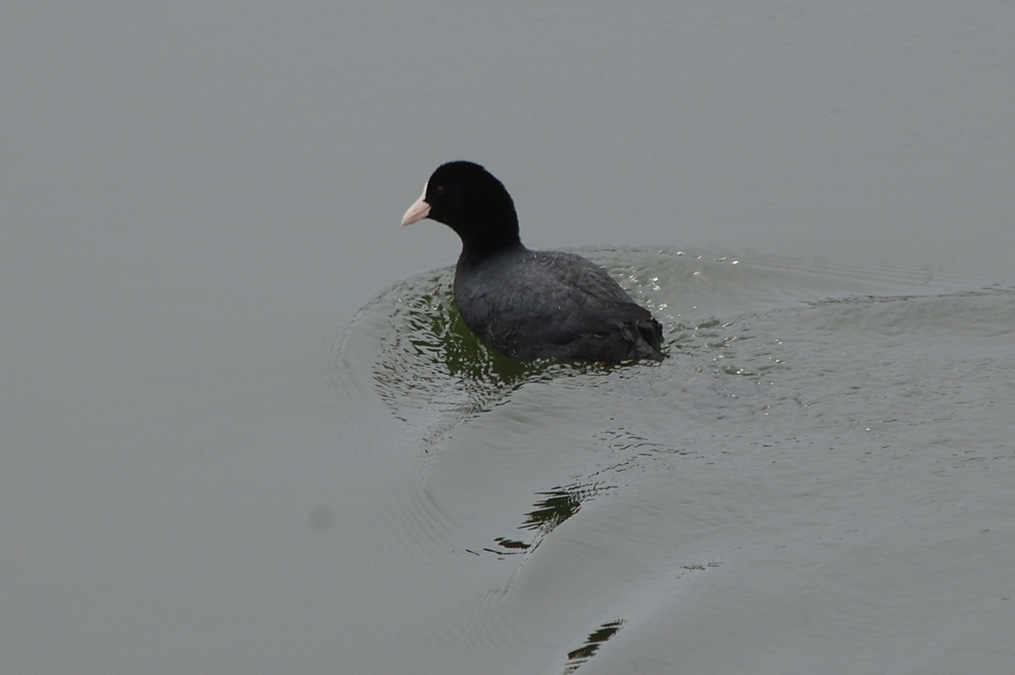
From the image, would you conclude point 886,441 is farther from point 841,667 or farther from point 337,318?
point 337,318

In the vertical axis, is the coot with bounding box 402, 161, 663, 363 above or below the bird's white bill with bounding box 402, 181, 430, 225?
below

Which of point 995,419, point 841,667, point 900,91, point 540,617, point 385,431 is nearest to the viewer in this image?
point 841,667

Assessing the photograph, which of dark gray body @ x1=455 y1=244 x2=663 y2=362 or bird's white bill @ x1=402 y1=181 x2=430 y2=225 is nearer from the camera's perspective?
dark gray body @ x1=455 y1=244 x2=663 y2=362

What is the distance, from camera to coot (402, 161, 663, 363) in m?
7.73

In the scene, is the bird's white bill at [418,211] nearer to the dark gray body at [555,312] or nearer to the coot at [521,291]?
the coot at [521,291]

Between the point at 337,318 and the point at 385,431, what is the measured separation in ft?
4.80

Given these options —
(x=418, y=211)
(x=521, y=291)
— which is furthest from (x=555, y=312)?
(x=418, y=211)

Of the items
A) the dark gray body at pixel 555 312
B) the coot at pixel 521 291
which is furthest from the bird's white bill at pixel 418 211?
the dark gray body at pixel 555 312

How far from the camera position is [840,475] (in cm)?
662

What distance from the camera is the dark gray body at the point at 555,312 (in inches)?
303

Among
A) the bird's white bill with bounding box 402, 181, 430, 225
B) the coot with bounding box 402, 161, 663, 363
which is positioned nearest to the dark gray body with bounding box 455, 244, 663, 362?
the coot with bounding box 402, 161, 663, 363

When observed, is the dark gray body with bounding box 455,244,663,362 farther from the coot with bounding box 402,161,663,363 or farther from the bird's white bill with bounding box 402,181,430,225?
the bird's white bill with bounding box 402,181,430,225

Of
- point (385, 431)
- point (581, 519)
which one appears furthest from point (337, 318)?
point (581, 519)

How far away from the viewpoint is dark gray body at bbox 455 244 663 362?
25.3 ft
